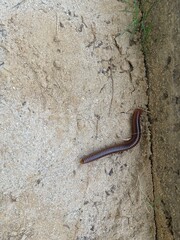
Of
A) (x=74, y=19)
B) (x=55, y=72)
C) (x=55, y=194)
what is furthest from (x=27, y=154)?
(x=74, y=19)

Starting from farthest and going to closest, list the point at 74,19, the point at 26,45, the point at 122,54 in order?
the point at 122,54
the point at 74,19
the point at 26,45

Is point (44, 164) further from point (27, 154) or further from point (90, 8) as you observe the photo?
point (90, 8)

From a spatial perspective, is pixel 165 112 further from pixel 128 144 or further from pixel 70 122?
pixel 70 122

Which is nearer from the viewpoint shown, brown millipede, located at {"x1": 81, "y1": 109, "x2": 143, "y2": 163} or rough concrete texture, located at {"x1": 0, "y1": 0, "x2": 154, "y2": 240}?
rough concrete texture, located at {"x1": 0, "y1": 0, "x2": 154, "y2": 240}

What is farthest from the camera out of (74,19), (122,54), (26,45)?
(122,54)

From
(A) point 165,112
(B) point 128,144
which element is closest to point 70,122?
(B) point 128,144
